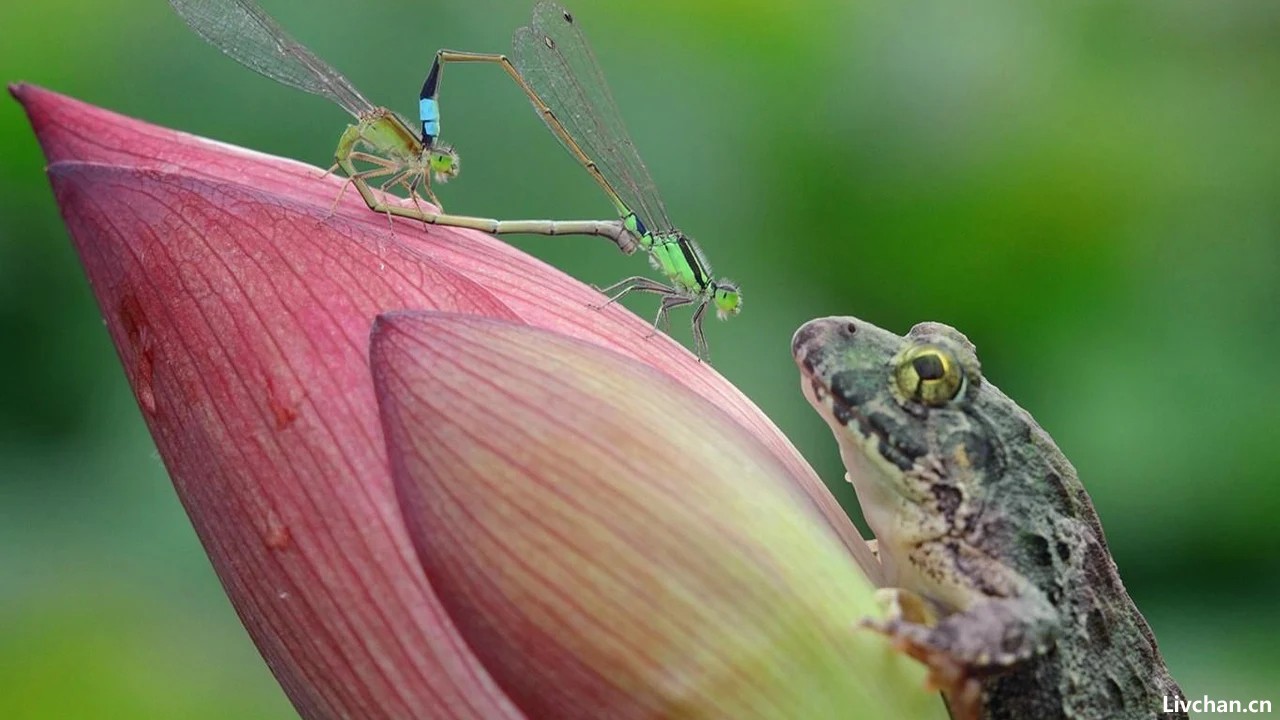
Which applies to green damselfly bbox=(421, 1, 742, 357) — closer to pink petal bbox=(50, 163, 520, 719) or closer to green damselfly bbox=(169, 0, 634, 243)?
green damselfly bbox=(169, 0, 634, 243)

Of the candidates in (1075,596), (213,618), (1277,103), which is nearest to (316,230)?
(1075,596)

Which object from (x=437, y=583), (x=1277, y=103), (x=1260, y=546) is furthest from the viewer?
(x=1277, y=103)

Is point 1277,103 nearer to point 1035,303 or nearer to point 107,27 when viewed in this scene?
point 1035,303

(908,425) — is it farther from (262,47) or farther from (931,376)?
(262,47)

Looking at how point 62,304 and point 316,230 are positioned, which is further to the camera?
point 62,304

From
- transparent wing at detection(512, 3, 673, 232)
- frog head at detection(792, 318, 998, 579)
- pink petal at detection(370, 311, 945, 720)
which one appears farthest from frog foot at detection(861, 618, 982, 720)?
transparent wing at detection(512, 3, 673, 232)

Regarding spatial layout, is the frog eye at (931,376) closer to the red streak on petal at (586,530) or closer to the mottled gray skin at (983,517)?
the mottled gray skin at (983,517)

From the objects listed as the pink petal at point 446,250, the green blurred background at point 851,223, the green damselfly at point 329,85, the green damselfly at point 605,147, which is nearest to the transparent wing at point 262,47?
the green damselfly at point 329,85
